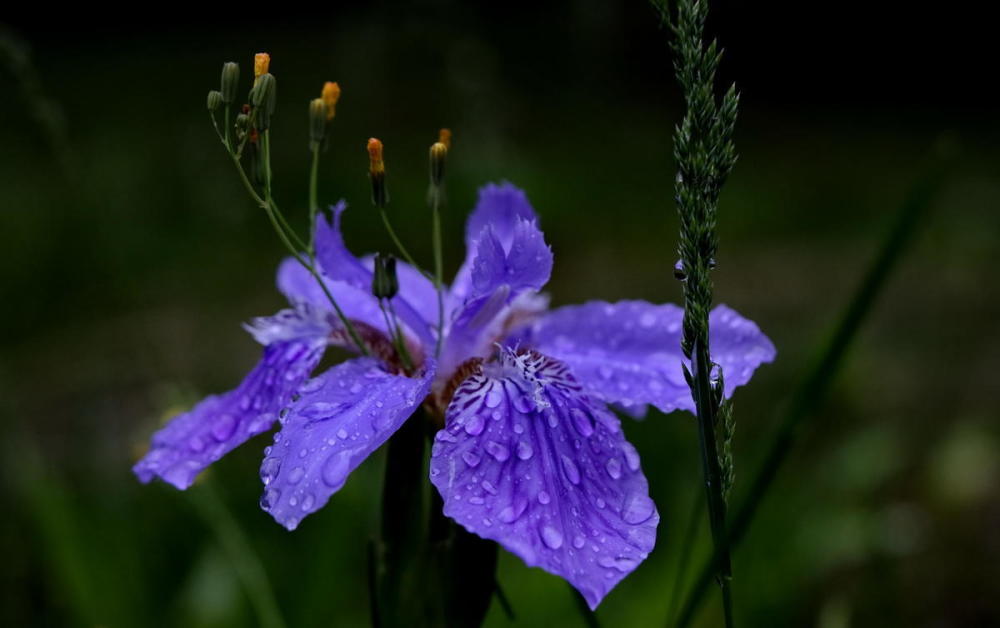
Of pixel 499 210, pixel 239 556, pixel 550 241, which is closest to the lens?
pixel 499 210

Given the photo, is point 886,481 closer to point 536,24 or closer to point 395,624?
point 395,624

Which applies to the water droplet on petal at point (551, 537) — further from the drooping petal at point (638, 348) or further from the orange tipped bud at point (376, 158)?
the orange tipped bud at point (376, 158)

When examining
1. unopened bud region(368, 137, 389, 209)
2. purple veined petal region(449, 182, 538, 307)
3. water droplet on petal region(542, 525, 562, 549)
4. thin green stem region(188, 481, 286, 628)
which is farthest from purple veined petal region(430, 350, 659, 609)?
thin green stem region(188, 481, 286, 628)

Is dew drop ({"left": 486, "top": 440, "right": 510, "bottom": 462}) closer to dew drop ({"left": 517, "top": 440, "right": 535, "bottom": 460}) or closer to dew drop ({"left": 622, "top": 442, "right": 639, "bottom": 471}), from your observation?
dew drop ({"left": 517, "top": 440, "right": 535, "bottom": 460})

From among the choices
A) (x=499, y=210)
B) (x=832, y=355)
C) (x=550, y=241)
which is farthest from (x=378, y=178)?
(x=550, y=241)

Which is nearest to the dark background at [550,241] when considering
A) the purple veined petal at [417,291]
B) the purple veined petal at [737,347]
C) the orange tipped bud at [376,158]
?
the purple veined petal at [737,347]

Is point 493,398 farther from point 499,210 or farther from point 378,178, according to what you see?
point 499,210
